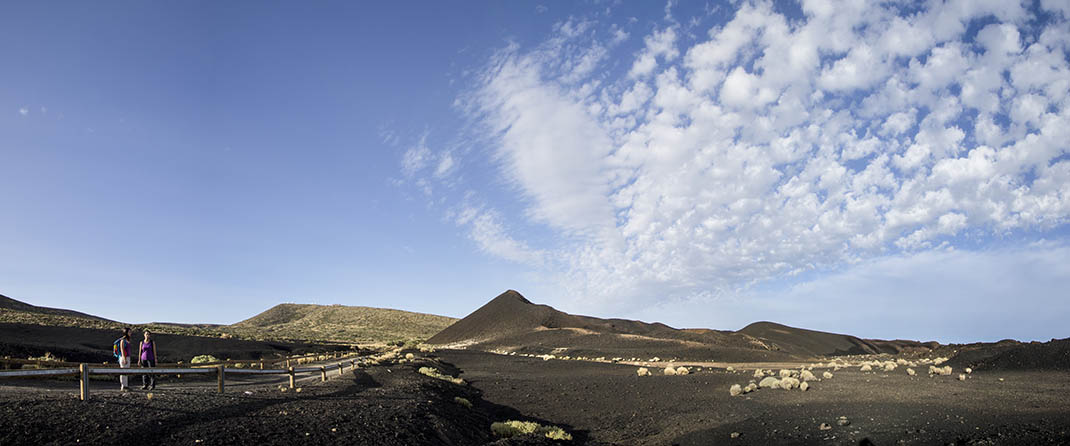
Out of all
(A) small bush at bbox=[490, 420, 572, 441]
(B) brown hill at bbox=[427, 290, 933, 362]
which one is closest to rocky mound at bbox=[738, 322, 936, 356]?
(B) brown hill at bbox=[427, 290, 933, 362]

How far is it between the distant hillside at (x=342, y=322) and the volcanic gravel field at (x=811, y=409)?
3025 inches

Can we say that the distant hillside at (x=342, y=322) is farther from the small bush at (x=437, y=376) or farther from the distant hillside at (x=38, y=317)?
the small bush at (x=437, y=376)

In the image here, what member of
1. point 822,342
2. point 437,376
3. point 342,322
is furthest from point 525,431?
point 342,322

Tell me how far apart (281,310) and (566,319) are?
291ft

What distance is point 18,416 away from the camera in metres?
10.5

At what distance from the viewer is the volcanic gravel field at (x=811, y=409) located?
13.3m

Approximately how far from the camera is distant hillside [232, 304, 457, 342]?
103m

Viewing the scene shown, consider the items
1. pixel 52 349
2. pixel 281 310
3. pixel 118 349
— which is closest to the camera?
pixel 118 349

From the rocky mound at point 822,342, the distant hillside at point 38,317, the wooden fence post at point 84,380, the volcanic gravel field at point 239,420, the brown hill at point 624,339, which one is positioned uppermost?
the distant hillside at point 38,317

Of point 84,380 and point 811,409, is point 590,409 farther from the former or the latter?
point 84,380

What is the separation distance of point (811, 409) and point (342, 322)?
364ft

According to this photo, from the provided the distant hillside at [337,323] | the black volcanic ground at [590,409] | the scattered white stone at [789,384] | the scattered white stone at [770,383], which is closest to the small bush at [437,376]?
the black volcanic ground at [590,409]

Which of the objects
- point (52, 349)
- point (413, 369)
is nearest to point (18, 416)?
point (413, 369)

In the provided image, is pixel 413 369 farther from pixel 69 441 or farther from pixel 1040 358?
pixel 1040 358
